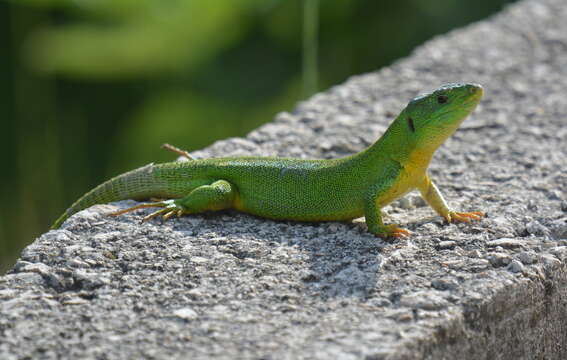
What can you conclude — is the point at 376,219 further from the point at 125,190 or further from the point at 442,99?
the point at 125,190

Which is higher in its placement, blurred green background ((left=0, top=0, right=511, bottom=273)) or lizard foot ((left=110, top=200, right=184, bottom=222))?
blurred green background ((left=0, top=0, right=511, bottom=273))

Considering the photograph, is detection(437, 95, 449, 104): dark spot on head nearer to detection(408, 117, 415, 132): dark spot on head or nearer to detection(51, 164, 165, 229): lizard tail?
detection(408, 117, 415, 132): dark spot on head

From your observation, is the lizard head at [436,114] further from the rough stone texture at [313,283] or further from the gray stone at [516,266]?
the gray stone at [516,266]

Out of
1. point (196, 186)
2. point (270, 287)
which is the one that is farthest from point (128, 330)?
point (196, 186)

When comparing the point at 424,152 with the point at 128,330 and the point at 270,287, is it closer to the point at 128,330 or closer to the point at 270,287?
the point at 270,287

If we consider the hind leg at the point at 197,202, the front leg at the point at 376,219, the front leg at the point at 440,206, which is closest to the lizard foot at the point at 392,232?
the front leg at the point at 376,219

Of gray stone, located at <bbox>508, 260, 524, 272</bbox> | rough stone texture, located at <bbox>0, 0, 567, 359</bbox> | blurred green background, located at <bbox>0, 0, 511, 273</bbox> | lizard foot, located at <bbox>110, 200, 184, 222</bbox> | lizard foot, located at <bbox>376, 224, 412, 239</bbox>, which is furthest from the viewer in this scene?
blurred green background, located at <bbox>0, 0, 511, 273</bbox>

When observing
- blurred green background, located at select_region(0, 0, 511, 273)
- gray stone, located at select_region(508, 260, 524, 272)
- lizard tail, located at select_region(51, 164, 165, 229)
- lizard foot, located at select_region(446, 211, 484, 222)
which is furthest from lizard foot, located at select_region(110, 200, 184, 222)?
blurred green background, located at select_region(0, 0, 511, 273)
